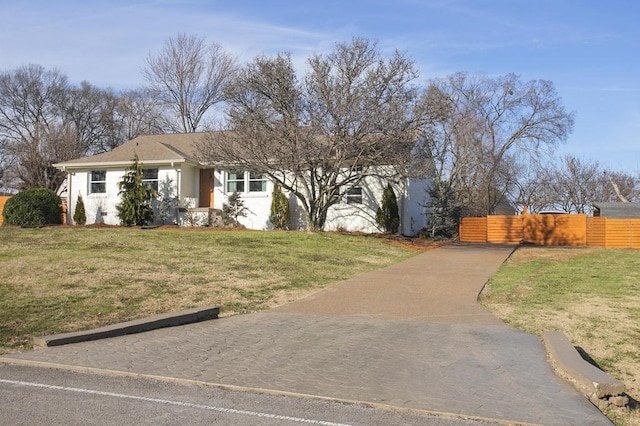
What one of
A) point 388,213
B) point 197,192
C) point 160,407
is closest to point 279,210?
point 197,192

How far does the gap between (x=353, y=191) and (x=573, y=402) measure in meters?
22.0

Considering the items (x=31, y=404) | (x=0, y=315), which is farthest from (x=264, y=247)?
(x=31, y=404)

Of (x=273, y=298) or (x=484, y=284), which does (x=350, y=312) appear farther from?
(x=484, y=284)

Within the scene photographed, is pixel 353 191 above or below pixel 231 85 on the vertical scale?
below

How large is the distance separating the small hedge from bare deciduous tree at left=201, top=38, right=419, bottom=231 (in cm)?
963

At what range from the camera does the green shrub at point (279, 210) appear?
26.2 metres

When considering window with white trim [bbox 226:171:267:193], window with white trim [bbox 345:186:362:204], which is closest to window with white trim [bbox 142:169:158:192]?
window with white trim [bbox 226:171:267:193]

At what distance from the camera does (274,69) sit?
73.1 feet

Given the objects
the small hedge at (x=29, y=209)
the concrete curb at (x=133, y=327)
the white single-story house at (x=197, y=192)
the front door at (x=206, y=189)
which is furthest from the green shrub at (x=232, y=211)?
the concrete curb at (x=133, y=327)

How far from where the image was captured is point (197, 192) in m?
28.5

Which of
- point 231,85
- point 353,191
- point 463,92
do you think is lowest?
point 353,191

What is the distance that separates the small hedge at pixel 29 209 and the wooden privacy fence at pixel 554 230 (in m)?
20.5

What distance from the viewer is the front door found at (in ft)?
93.8

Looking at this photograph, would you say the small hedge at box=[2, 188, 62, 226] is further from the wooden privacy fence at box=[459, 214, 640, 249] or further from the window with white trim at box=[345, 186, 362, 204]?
the wooden privacy fence at box=[459, 214, 640, 249]
